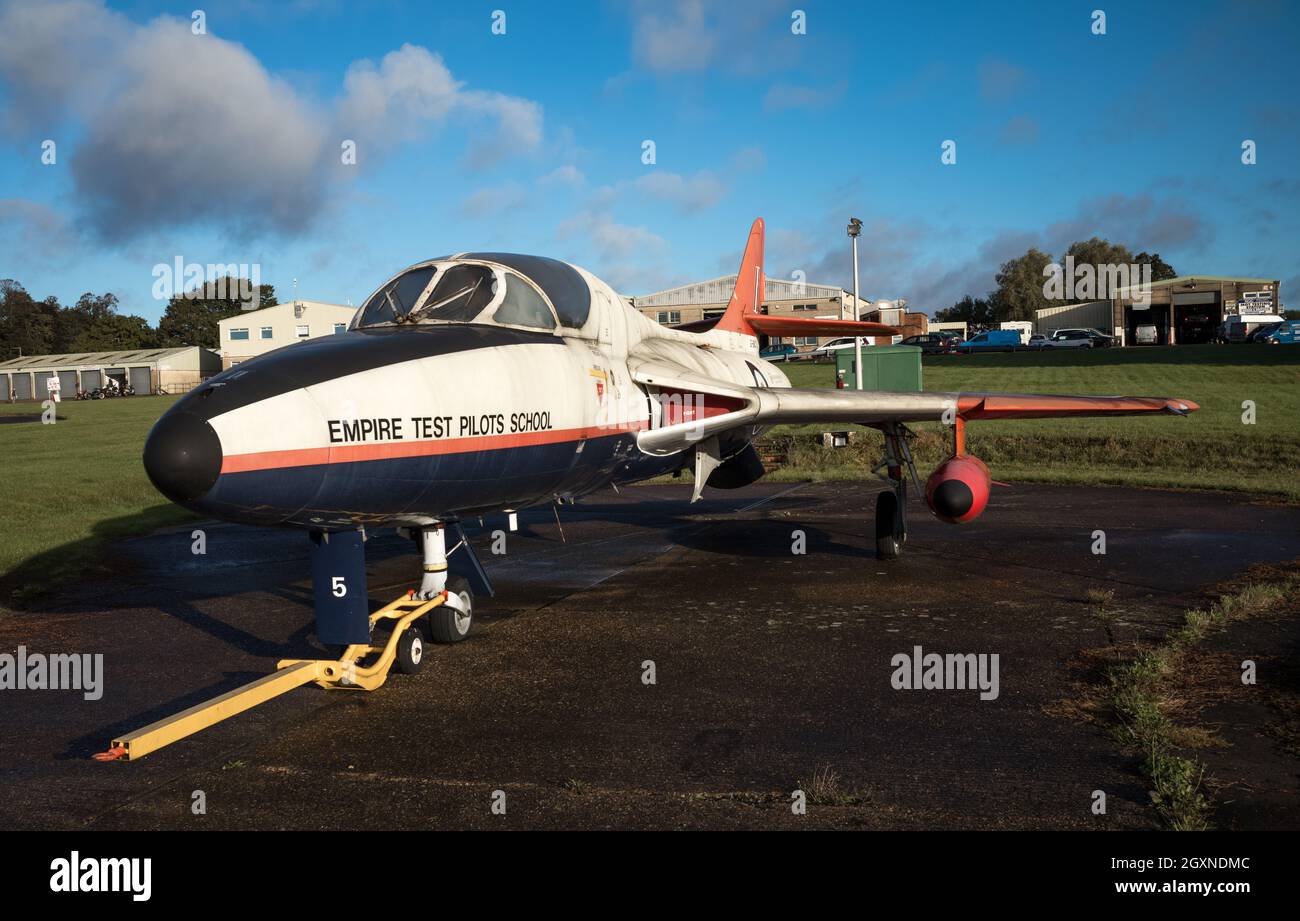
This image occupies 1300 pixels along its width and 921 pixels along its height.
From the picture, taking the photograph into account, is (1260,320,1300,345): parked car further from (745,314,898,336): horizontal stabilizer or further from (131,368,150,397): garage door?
(131,368,150,397): garage door

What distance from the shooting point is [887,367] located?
38.2 meters

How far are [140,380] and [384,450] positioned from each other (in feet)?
298

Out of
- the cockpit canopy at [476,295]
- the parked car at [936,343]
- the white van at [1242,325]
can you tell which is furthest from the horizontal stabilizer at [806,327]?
the white van at [1242,325]

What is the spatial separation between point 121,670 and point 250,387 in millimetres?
4392

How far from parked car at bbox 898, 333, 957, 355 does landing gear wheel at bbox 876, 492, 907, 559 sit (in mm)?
60989

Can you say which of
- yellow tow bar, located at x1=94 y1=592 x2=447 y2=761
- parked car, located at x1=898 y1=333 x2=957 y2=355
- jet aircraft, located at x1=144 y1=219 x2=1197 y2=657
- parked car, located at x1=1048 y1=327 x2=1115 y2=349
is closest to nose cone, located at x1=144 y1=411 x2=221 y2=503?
A: jet aircraft, located at x1=144 y1=219 x2=1197 y2=657

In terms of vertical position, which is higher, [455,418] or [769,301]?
[769,301]

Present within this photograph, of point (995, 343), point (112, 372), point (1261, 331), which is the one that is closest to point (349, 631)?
point (995, 343)

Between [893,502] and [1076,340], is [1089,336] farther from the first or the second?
[893,502]

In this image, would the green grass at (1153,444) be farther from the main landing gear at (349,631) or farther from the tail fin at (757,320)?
the main landing gear at (349,631)

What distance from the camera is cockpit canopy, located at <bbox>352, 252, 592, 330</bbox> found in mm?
7809

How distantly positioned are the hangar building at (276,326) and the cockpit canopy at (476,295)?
2939 inches

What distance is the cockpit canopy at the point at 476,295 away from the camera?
7.81m
